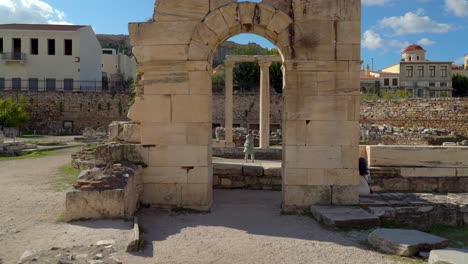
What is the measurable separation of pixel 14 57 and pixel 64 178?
37.9m

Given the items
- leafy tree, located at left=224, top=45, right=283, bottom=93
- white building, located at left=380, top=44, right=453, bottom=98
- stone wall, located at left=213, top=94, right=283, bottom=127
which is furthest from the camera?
white building, located at left=380, top=44, right=453, bottom=98

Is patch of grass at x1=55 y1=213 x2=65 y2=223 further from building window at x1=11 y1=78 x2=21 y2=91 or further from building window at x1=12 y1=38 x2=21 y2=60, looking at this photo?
building window at x1=11 y1=78 x2=21 y2=91

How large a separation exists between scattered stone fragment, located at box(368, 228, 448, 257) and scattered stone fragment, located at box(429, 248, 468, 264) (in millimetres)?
434

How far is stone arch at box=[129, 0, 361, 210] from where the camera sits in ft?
26.4

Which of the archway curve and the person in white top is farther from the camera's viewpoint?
the person in white top

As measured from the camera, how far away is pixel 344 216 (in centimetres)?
719

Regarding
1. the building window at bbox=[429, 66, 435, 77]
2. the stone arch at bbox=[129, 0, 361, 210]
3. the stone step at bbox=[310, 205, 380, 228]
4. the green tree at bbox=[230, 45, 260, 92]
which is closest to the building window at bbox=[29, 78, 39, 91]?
the green tree at bbox=[230, 45, 260, 92]

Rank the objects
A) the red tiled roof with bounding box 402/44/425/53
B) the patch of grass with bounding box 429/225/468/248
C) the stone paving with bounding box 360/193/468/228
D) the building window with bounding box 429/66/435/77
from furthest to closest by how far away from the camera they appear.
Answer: the red tiled roof with bounding box 402/44/425/53 < the building window with bounding box 429/66/435/77 < the stone paving with bounding box 360/193/468/228 < the patch of grass with bounding box 429/225/468/248

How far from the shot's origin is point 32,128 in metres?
39.8

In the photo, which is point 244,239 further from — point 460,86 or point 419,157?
point 460,86

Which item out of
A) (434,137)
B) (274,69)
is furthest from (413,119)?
(274,69)

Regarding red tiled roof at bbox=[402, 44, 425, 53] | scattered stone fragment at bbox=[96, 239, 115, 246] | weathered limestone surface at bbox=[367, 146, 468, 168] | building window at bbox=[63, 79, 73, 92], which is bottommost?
scattered stone fragment at bbox=[96, 239, 115, 246]

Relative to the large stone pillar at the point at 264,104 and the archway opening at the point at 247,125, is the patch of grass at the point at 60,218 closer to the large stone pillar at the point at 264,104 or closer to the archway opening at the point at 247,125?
the archway opening at the point at 247,125

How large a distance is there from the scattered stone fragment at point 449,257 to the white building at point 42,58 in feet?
145
